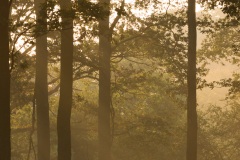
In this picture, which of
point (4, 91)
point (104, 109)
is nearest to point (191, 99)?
point (104, 109)

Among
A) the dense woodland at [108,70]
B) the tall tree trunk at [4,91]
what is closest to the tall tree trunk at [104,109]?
the dense woodland at [108,70]

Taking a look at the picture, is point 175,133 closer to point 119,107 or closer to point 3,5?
point 119,107

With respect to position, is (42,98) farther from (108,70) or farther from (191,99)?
(191,99)

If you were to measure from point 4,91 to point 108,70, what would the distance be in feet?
42.0

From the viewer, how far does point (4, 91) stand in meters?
10.4

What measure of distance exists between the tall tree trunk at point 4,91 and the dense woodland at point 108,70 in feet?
0.07

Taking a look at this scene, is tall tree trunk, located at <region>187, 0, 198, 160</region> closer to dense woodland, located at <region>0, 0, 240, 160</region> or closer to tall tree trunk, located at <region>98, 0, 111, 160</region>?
dense woodland, located at <region>0, 0, 240, 160</region>

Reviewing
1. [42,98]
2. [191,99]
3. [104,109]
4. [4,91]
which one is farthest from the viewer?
[104,109]

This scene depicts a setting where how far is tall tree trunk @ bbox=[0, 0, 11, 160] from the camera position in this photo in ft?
33.7

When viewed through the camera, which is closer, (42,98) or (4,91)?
(4,91)

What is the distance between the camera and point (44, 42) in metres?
20.0

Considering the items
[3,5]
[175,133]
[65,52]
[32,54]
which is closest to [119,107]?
[175,133]

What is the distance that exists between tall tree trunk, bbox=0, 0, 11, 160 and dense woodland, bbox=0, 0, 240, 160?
0.07ft

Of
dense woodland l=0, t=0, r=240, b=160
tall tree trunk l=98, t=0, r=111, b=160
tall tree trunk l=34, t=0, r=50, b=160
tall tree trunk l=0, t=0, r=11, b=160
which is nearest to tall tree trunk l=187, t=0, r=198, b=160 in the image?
dense woodland l=0, t=0, r=240, b=160
